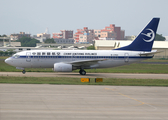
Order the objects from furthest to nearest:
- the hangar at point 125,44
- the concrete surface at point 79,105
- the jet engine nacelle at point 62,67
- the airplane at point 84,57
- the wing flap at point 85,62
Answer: the hangar at point 125,44
the airplane at point 84,57
the wing flap at point 85,62
the jet engine nacelle at point 62,67
the concrete surface at point 79,105

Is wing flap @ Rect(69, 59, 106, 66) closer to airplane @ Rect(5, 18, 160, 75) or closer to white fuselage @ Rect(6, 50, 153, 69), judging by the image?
airplane @ Rect(5, 18, 160, 75)

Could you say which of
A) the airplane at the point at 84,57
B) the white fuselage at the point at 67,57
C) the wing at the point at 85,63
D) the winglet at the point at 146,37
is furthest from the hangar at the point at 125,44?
the wing at the point at 85,63

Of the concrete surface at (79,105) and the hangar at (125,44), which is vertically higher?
the concrete surface at (79,105)

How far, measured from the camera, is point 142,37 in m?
36.2

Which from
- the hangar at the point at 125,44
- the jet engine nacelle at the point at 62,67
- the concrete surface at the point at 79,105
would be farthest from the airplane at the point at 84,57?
the hangar at the point at 125,44

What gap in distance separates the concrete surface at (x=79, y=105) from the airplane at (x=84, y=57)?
575 inches

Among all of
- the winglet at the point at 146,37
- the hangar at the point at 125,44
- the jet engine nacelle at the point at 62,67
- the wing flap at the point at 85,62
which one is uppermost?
the winglet at the point at 146,37

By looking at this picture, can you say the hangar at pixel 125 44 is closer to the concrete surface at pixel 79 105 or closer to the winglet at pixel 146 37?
the winglet at pixel 146 37

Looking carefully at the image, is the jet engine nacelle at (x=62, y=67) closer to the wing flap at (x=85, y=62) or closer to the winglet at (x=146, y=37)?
the wing flap at (x=85, y=62)

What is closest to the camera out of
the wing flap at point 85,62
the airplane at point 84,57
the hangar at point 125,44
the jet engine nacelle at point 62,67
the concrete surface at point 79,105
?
the concrete surface at point 79,105

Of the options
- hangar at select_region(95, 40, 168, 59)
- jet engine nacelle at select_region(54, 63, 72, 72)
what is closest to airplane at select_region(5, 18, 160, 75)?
jet engine nacelle at select_region(54, 63, 72, 72)

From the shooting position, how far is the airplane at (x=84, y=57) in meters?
33.9

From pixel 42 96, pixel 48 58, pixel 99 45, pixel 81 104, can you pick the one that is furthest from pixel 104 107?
pixel 99 45

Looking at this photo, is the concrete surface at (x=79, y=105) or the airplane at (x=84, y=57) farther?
the airplane at (x=84, y=57)
